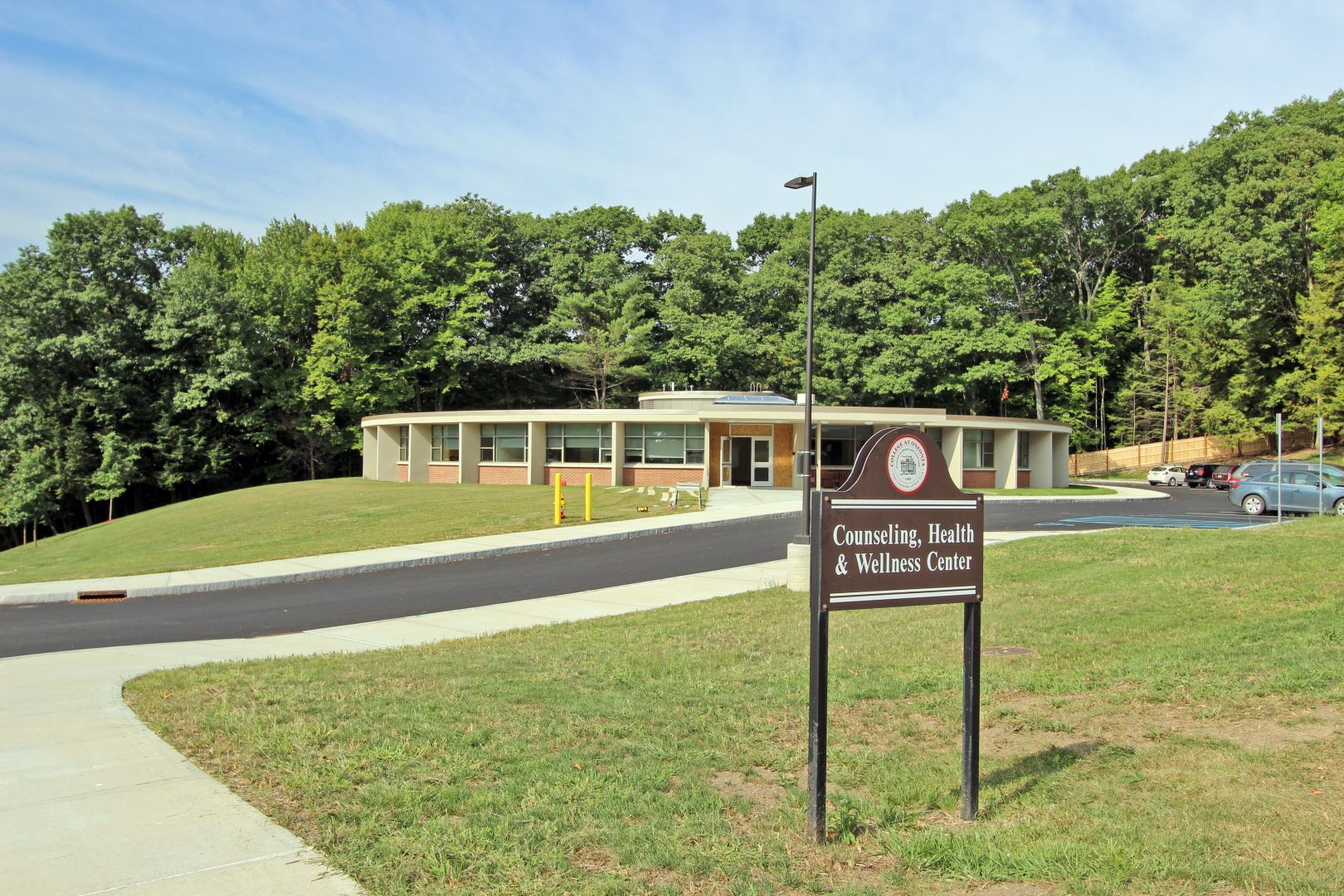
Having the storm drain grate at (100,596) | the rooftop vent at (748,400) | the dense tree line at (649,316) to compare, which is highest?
the dense tree line at (649,316)

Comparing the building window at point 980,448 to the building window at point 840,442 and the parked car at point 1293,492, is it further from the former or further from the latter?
the parked car at point 1293,492

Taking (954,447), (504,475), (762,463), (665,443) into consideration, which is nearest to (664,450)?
(665,443)

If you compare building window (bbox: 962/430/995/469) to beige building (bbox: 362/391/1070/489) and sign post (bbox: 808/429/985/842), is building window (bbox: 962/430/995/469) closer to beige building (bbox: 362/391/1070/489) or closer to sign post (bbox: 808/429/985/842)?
beige building (bbox: 362/391/1070/489)

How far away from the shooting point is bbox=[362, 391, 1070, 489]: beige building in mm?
40562

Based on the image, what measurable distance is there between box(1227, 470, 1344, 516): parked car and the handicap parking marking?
5.37ft

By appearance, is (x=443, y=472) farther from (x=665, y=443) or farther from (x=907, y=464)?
(x=907, y=464)

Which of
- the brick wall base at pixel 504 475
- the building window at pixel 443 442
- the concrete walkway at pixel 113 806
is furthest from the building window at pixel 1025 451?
the concrete walkway at pixel 113 806

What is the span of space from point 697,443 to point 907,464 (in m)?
35.8

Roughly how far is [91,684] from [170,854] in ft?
15.9

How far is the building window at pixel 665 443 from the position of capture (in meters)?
40.8

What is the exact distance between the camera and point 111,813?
16.1 ft

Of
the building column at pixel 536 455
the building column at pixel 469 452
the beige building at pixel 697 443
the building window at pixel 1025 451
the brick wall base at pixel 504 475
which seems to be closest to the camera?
the beige building at pixel 697 443

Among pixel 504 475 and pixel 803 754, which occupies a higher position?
pixel 803 754

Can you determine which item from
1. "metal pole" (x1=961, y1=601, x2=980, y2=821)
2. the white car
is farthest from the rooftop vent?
"metal pole" (x1=961, y1=601, x2=980, y2=821)
